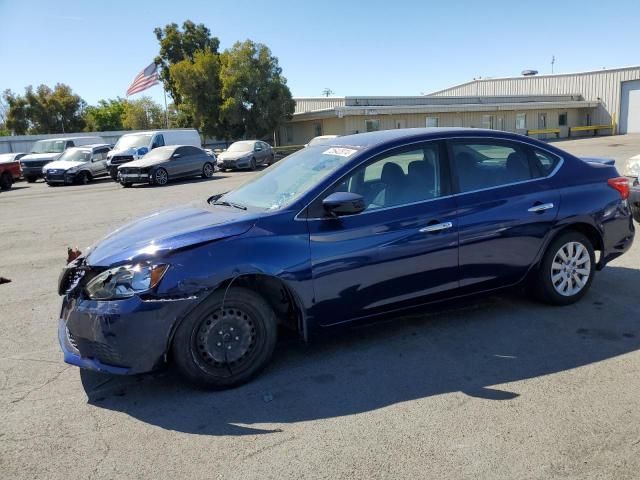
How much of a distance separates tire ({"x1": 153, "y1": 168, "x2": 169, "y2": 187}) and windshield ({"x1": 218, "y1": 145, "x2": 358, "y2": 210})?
52.1ft

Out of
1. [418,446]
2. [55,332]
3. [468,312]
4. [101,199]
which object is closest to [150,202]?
[101,199]

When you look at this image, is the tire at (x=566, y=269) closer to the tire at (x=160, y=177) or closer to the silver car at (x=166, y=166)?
the silver car at (x=166, y=166)

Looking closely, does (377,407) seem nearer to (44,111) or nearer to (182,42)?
(182,42)

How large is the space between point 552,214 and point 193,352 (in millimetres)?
3293

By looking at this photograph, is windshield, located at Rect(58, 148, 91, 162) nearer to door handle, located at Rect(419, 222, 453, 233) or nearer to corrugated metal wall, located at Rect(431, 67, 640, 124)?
door handle, located at Rect(419, 222, 453, 233)

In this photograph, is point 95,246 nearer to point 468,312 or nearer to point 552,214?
point 468,312

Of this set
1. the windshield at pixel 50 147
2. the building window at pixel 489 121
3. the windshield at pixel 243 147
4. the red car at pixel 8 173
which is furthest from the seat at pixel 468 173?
the building window at pixel 489 121

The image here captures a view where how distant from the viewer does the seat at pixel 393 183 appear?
4227 mm

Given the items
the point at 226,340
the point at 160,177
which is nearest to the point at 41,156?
the point at 160,177

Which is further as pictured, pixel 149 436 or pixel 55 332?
pixel 55 332

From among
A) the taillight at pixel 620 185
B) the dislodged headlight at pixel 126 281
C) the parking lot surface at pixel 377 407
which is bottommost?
the parking lot surface at pixel 377 407

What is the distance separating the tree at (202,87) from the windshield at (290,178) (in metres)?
38.7

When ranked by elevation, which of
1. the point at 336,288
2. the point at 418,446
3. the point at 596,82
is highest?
the point at 596,82

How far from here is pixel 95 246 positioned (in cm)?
407
